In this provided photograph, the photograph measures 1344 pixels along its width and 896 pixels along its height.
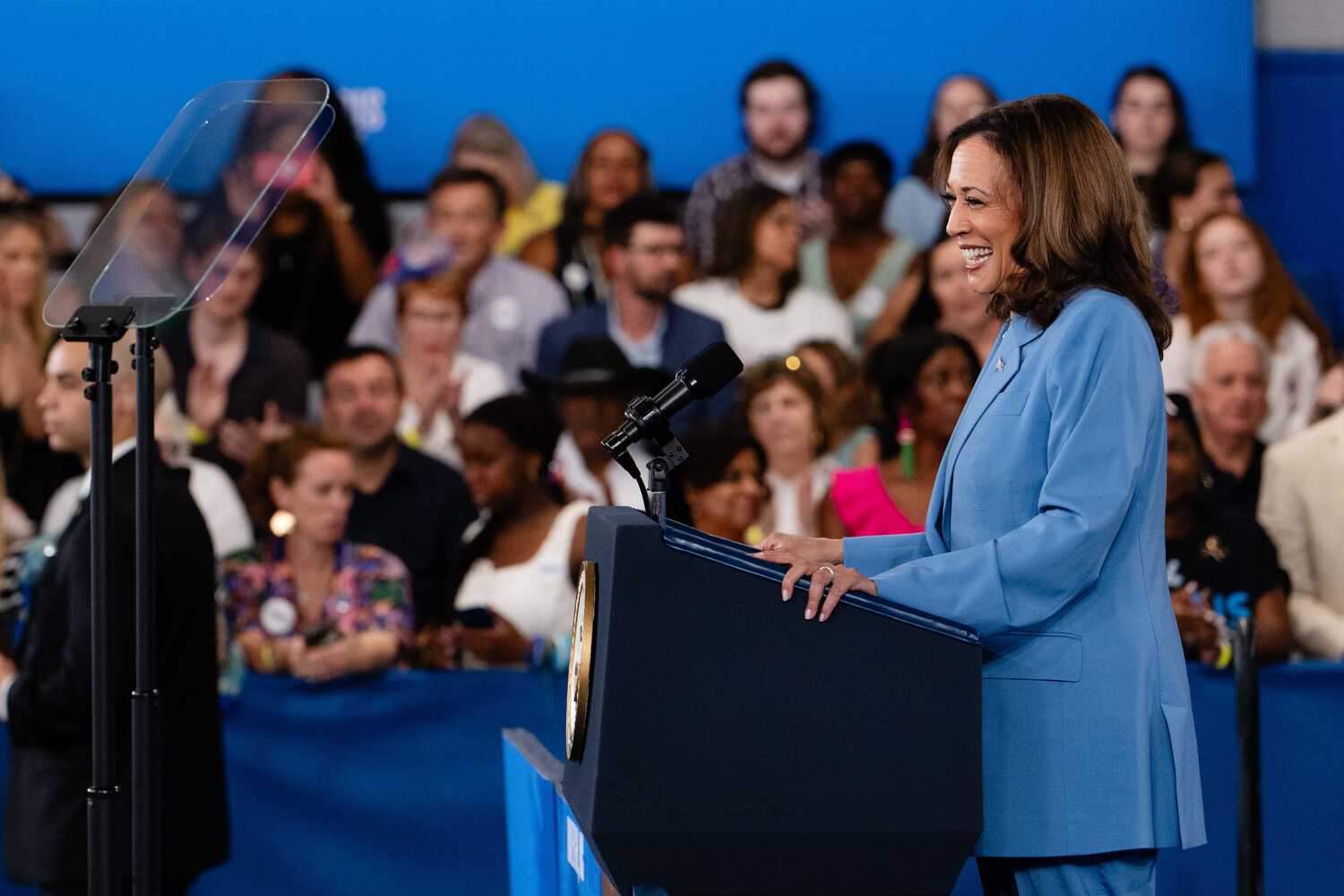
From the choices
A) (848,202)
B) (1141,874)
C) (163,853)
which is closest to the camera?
(1141,874)

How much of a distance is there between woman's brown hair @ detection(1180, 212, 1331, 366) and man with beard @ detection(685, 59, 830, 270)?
1087 mm

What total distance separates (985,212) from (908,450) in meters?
2.54

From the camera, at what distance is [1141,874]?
1729 mm

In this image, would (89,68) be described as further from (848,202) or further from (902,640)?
(902,640)

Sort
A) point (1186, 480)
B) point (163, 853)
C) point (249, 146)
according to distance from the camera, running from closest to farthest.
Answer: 1. point (249, 146)
2. point (163, 853)
3. point (1186, 480)

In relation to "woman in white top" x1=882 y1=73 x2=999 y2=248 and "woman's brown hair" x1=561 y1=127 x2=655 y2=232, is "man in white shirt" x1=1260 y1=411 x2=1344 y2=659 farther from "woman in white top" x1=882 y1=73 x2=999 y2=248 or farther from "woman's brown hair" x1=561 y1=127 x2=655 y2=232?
"woman's brown hair" x1=561 y1=127 x2=655 y2=232

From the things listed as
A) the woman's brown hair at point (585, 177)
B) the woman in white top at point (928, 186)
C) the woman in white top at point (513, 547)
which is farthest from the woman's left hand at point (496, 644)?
the woman in white top at point (928, 186)

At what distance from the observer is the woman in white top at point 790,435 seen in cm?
451

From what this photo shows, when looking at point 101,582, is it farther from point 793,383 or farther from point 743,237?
point 743,237

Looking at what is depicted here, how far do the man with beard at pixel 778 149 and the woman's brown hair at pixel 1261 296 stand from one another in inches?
42.8

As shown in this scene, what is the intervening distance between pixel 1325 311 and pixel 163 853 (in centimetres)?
396

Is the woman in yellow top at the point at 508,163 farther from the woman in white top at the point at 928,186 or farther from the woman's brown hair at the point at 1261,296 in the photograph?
the woman's brown hair at the point at 1261,296

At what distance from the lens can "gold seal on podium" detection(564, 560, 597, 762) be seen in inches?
61.9

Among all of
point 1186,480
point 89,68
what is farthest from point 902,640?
point 89,68
